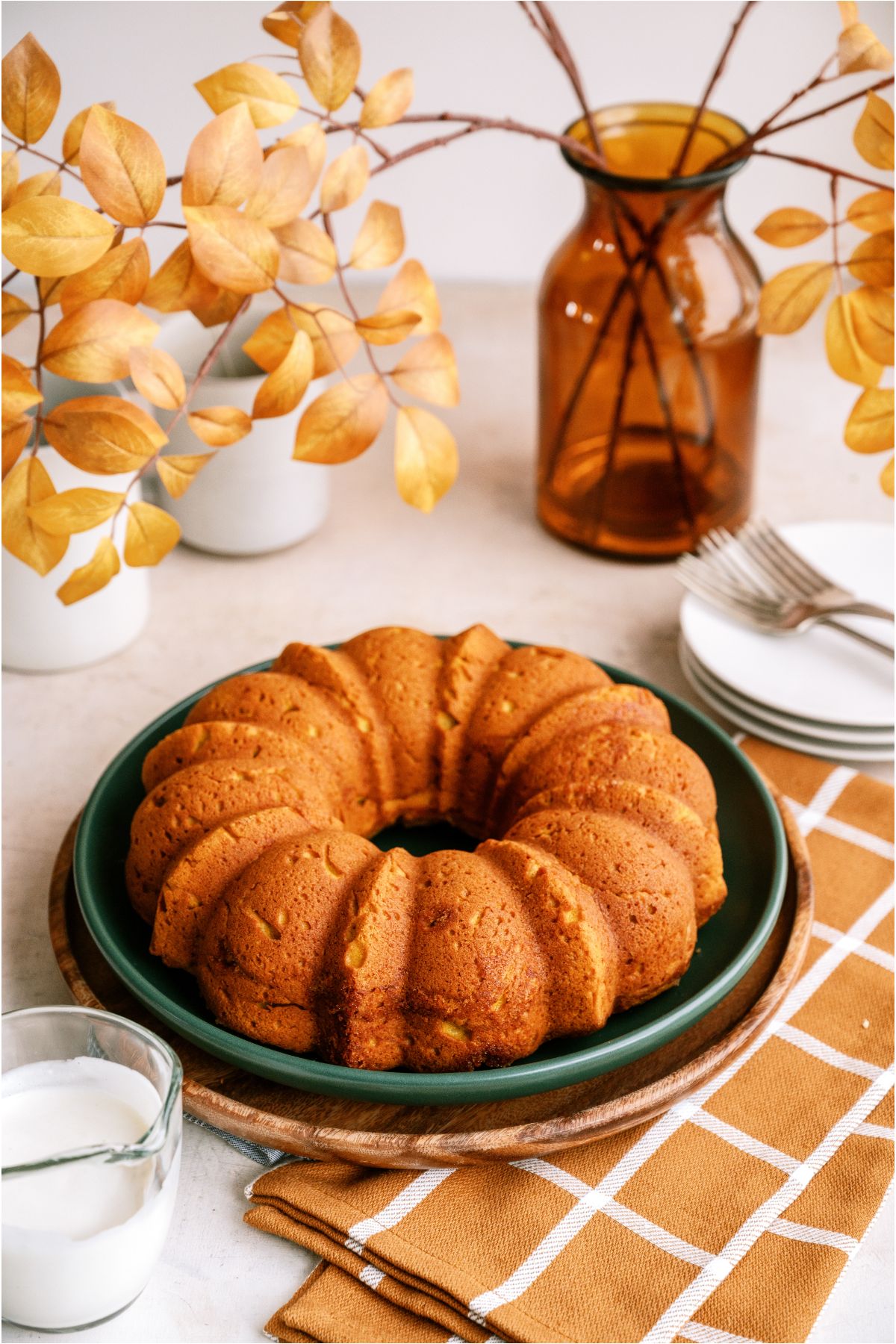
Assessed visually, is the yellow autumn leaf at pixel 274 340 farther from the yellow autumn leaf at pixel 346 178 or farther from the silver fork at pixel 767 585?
the silver fork at pixel 767 585

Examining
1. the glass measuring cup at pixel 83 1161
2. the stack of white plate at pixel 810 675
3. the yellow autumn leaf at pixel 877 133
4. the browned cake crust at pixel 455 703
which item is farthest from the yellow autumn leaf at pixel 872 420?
the glass measuring cup at pixel 83 1161

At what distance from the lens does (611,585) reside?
176 cm

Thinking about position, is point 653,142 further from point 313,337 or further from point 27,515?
point 27,515

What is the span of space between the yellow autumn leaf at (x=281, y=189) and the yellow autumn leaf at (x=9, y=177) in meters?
0.17

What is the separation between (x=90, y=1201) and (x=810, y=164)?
1151 millimetres

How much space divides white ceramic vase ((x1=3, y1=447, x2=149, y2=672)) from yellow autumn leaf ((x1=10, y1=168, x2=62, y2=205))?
46 centimetres

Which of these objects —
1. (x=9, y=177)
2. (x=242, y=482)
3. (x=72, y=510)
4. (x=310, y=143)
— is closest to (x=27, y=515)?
(x=72, y=510)

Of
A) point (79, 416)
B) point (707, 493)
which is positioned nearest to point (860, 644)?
point (707, 493)

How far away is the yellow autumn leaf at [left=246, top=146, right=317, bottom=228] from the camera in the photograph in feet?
3.42

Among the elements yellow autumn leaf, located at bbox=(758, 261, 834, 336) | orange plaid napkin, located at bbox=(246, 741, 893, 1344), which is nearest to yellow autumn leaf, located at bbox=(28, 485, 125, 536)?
orange plaid napkin, located at bbox=(246, 741, 893, 1344)

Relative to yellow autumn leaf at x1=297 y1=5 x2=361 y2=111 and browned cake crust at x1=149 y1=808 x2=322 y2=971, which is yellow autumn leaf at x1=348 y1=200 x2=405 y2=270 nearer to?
yellow autumn leaf at x1=297 y1=5 x2=361 y2=111

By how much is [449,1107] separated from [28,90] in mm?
833

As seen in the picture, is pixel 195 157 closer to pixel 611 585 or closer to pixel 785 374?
pixel 611 585

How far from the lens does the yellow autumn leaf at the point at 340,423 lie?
1157 millimetres
